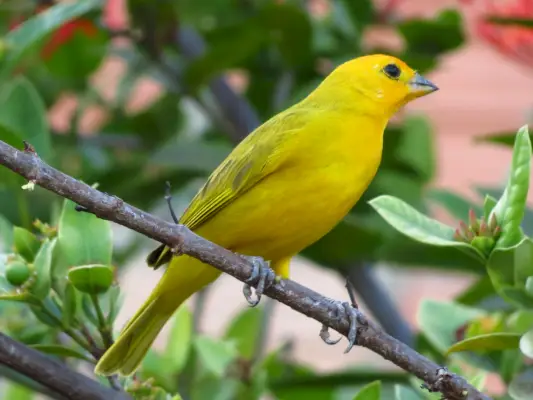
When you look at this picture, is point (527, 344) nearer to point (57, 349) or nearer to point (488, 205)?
point (488, 205)

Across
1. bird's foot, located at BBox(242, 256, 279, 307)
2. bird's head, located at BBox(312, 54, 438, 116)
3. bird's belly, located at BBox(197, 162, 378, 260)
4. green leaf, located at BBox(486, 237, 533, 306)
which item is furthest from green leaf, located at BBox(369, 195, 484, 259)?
bird's head, located at BBox(312, 54, 438, 116)

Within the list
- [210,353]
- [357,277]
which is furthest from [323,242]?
[210,353]

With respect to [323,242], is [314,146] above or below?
above

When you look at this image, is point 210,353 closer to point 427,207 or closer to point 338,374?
point 338,374

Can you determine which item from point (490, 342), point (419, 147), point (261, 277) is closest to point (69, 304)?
point (261, 277)

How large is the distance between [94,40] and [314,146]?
668 millimetres

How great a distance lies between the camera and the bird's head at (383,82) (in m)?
1.46

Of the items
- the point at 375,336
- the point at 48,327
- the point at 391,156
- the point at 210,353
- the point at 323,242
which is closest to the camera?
the point at 375,336

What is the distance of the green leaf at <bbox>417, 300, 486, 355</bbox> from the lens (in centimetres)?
117

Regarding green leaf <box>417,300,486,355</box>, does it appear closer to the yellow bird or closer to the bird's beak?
the yellow bird

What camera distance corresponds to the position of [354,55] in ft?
5.68

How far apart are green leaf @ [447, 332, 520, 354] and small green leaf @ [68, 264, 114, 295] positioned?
0.35 meters

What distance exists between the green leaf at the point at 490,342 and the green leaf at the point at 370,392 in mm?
86

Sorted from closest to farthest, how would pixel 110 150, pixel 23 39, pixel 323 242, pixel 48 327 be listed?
pixel 48 327, pixel 23 39, pixel 323 242, pixel 110 150
